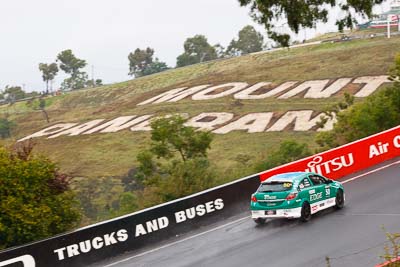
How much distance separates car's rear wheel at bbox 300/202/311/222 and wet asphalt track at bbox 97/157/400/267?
0.19 metres

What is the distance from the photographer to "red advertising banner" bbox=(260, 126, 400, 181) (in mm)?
26836

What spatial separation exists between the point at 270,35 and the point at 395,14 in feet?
307

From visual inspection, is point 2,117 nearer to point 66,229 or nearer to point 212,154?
point 212,154

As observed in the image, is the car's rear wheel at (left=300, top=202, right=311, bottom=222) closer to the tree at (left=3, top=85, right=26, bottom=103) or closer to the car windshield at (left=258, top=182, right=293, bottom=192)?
the car windshield at (left=258, top=182, right=293, bottom=192)

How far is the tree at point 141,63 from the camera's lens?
167625mm

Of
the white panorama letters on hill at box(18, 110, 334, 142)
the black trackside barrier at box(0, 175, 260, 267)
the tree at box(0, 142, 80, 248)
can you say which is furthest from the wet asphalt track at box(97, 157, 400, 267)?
the white panorama letters on hill at box(18, 110, 334, 142)

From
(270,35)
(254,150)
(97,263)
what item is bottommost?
(254,150)

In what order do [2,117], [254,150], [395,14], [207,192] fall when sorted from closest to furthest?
1. [207,192]
2. [254,150]
3. [2,117]
4. [395,14]

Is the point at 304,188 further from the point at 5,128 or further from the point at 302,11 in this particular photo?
the point at 5,128

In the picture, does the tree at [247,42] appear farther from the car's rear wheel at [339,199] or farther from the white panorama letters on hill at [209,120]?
the car's rear wheel at [339,199]

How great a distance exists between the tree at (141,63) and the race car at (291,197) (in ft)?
483

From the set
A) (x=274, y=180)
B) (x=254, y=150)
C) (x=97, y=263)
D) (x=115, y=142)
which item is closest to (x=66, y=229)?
(x=97, y=263)

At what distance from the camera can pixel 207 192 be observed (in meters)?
22.9

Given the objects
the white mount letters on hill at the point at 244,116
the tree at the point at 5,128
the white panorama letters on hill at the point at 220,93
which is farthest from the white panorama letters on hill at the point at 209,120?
the tree at the point at 5,128
